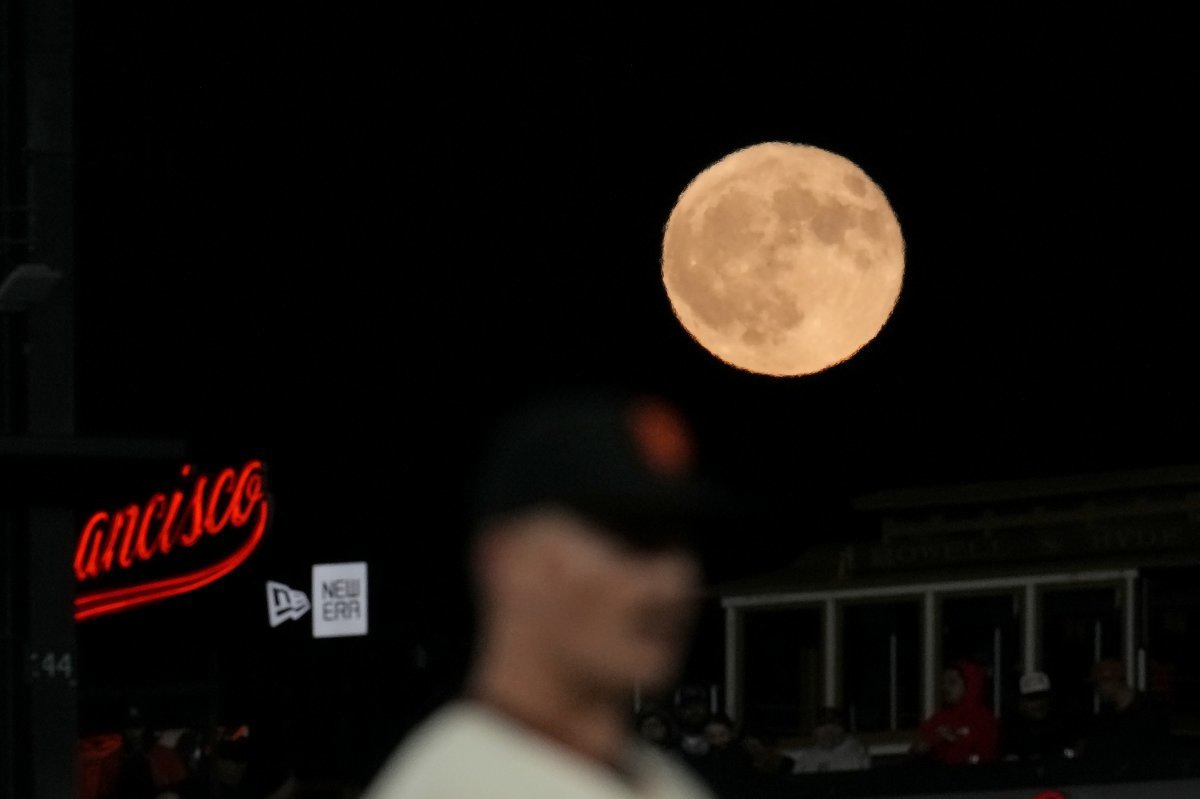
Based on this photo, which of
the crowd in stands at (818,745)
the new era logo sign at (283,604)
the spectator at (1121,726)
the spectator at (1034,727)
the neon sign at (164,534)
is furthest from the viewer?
the new era logo sign at (283,604)

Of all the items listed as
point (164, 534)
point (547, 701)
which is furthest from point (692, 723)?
point (164, 534)

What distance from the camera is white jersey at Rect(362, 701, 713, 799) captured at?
2.15 meters

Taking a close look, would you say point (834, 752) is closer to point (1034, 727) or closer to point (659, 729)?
point (659, 729)

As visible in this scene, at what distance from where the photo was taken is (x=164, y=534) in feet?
125

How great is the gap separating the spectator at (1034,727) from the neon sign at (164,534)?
76.1 ft

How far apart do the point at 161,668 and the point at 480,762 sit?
60405 millimetres

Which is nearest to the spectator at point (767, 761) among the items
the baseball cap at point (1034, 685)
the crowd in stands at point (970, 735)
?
the crowd in stands at point (970, 735)

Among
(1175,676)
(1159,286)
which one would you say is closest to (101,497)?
(1175,676)

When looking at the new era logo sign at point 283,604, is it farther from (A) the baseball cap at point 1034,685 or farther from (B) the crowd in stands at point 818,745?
(A) the baseball cap at point 1034,685

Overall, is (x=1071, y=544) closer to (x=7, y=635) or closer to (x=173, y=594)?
(x=173, y=594)

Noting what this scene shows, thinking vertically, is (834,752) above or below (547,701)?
below

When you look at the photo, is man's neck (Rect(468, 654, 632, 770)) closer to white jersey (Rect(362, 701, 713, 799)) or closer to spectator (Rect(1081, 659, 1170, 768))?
white jersey (Rect(362, 701, 713, 799))

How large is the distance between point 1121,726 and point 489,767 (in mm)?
13017

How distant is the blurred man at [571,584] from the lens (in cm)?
221
